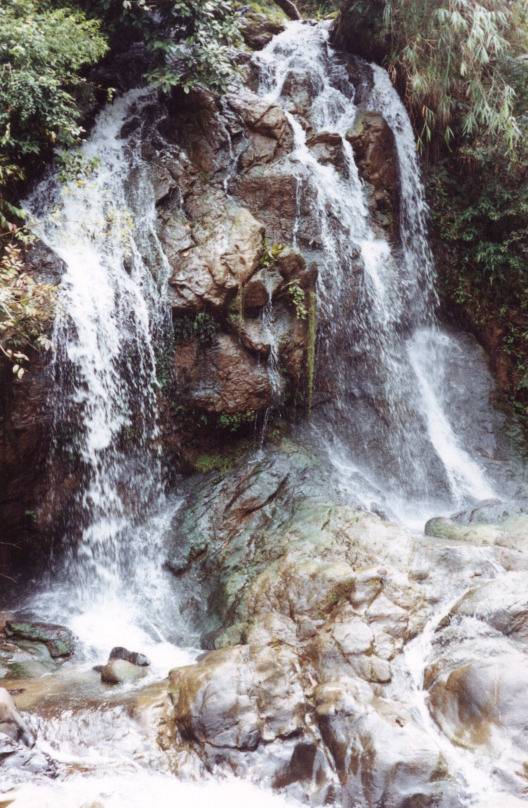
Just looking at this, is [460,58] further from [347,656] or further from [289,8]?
[347,656]

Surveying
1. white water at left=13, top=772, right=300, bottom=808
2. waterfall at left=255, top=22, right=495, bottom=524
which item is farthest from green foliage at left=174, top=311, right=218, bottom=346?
white water at left=13, top=772, right=300, bottom=808

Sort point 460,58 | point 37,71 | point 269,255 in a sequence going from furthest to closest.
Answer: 1. point 460,58
2. point 269,255
3. point 37,71

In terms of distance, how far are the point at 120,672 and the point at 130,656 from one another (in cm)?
40

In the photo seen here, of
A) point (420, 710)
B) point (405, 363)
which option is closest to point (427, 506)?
point (405, 363)

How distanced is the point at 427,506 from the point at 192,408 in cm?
399

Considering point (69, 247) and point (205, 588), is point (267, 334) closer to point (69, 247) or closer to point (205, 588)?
point (69, 247)

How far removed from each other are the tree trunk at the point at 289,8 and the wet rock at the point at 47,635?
14722mm

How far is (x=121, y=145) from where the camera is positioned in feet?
A: 31.6

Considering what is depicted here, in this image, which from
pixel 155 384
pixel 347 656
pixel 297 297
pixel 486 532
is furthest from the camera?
pixel 297 297

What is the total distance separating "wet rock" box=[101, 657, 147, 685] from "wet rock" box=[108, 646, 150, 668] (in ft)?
0.46

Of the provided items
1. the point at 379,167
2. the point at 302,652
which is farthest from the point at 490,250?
the point at 302,652

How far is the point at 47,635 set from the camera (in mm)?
6312

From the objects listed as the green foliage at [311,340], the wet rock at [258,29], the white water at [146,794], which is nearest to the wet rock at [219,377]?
the green foliage at [311,340]

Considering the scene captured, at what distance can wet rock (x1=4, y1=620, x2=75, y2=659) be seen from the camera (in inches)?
243
